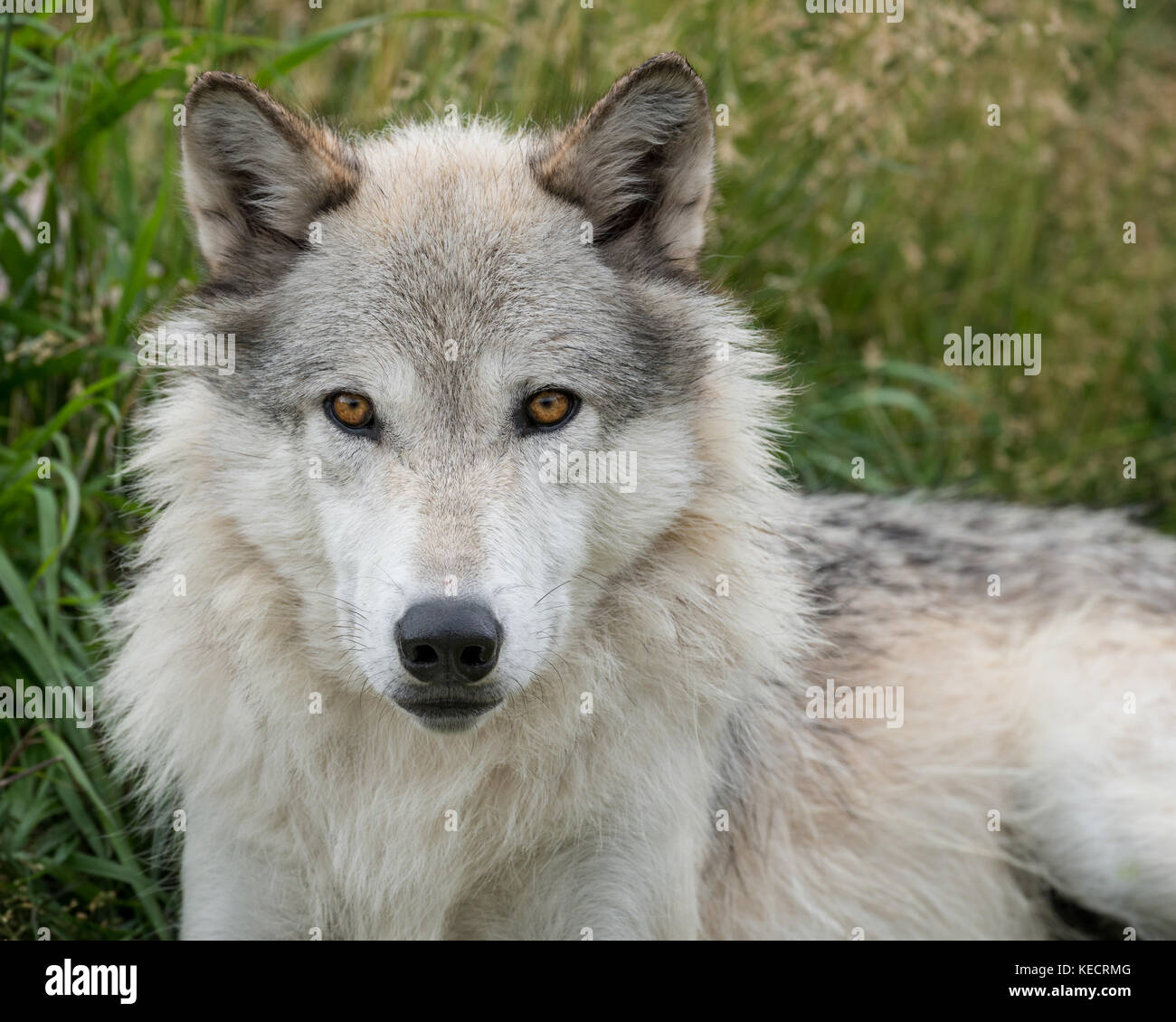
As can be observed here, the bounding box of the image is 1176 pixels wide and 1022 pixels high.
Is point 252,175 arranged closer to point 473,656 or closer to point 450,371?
point 450,371

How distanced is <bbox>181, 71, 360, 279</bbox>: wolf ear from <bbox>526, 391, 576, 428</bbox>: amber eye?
84cm

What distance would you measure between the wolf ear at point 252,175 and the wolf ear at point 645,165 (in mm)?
623

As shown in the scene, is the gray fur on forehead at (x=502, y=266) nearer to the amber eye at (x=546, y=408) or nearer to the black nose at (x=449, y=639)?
the amber eye at (x=546, y=408)

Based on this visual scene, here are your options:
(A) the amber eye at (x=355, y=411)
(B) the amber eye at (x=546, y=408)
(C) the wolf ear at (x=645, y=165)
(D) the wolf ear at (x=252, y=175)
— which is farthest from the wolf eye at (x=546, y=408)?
(D) the wolf ear at (x=252, y=175)

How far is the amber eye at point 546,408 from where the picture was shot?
3.56 meters

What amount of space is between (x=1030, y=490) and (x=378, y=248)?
473cm

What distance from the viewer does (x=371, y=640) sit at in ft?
10.8

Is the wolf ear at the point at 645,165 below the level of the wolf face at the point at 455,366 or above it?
above

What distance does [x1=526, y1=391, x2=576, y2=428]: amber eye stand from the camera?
3.56 m

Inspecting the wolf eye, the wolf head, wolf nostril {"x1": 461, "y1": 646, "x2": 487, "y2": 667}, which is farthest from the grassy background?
wolf nostril {"x1": 461, "y1": 646, "x2": 487, "y2": 667}

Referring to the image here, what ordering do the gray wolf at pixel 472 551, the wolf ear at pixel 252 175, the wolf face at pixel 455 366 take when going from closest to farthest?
the wolf face at pixel 455 366 < the gray wolf at pixel 472 551 < the wolf ear at pixel 252 175

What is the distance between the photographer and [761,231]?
22.1ft

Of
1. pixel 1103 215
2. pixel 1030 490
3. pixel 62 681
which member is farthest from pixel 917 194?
pixel 62 681

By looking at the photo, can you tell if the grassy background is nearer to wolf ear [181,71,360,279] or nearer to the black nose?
wolf ear [181,71,360,279]
